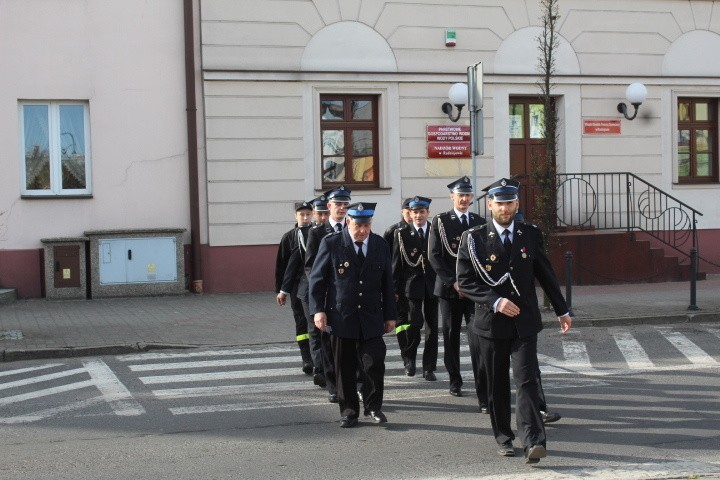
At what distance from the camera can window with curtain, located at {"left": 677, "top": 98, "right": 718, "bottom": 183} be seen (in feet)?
68.5

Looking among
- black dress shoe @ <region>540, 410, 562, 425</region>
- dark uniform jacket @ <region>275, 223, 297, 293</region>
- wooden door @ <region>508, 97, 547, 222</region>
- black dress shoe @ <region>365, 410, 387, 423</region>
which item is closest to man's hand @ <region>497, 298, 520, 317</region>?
black dress shoe @ <region>540, 410, 562, 425</region>

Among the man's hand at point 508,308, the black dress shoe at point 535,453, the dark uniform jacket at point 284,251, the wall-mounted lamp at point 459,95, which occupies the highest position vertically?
the wall-mounted lamp at point 459,95

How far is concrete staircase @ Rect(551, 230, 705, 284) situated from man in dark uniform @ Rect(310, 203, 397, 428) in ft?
35.2

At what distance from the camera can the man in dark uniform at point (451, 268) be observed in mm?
9281

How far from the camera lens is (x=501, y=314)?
7.00 metres

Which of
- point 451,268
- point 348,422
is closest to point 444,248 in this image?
point 451,268

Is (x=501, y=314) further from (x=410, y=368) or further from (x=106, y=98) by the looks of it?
(x=106, y=98)

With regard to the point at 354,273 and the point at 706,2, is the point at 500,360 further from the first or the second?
the point at 706,2

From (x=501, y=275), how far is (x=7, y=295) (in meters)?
11.8

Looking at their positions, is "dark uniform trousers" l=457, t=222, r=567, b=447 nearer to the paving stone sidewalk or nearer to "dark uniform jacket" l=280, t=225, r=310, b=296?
"dark uniform jacket" l=280, t=225, r=310, b=296

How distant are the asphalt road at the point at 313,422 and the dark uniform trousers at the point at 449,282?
37cm

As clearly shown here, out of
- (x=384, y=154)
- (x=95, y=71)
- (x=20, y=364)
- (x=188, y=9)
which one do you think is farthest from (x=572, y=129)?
(x=20, y=364)

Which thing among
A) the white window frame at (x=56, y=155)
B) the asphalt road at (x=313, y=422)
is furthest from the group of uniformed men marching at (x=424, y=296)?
the white window frame at (x=56, y=155)

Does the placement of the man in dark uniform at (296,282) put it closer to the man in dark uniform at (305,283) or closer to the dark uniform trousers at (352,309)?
the man in dark uniform at (305,283)
